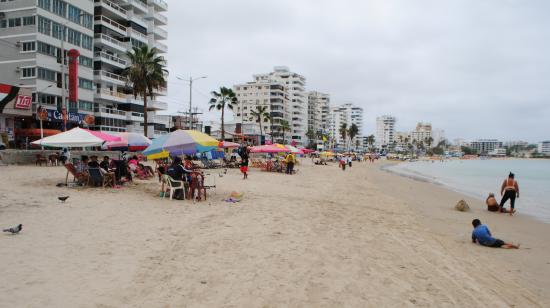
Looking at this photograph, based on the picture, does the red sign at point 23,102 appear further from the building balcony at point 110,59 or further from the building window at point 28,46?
the building balcony at point 110,59

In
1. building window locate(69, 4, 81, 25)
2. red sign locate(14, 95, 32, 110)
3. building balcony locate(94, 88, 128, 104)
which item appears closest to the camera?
red sign locate(14, 95, 32, 110)

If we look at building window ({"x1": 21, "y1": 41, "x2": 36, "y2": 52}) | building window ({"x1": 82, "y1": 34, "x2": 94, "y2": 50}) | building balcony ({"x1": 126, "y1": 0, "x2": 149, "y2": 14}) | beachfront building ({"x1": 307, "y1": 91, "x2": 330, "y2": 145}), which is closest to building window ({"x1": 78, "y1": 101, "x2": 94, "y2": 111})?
building window ({"x1": 82, "y1": 34, "x2": 94, "y2": 50})

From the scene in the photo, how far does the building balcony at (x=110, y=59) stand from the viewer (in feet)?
155

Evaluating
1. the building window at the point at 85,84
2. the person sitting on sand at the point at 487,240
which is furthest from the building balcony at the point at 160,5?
the person sitting on sand at the point at 487,240

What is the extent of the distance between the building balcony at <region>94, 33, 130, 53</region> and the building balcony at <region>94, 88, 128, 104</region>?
243 inches

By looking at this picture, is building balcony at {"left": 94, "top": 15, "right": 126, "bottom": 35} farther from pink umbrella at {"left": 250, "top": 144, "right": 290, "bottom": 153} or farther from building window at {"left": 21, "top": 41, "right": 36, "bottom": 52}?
pink umbrella at {"left": 250, "top": 144, "right": 290, "bottom": 153}

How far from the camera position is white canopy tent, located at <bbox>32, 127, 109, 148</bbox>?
43.5 ft

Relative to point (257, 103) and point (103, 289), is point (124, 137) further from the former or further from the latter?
point (257, 103)

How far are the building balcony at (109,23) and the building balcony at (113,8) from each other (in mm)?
1220

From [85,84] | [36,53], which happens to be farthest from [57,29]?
[85,84]

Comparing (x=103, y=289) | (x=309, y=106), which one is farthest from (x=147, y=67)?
(x=309, y=106)

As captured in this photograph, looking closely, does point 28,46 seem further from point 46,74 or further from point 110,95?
point 110,95

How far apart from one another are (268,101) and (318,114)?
4244cm

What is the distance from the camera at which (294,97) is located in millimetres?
123688
